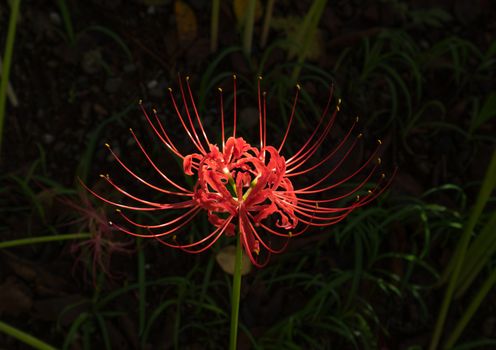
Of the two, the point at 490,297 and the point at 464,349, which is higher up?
the point at 490,297

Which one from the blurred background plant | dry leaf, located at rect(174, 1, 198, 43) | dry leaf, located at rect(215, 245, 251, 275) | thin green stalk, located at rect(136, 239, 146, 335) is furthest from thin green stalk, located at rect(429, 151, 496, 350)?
dry leaf, located at rect(174, 1, 198, 43)

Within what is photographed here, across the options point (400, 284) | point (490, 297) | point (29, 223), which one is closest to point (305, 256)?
point (400, 284)

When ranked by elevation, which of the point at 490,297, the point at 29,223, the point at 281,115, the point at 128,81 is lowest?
the point at 490,297

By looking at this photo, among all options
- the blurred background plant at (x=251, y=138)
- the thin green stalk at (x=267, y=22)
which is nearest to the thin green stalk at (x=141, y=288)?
the blurred background plant at (x=251, y=138)

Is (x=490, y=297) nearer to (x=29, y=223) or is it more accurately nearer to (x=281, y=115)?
(x=281, y=115)

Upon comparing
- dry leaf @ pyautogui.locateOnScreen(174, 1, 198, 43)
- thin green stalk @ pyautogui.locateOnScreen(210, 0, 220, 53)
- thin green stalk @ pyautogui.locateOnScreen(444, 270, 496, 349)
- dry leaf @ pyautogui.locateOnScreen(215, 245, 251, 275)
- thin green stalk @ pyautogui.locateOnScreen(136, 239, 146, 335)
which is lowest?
thin green stalk @ pyautogui.locateOnScreen(444, 270, 496, 349)

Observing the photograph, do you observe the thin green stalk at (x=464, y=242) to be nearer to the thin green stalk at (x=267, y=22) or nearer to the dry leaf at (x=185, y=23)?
the thin green stalk at (x=267, y=22)

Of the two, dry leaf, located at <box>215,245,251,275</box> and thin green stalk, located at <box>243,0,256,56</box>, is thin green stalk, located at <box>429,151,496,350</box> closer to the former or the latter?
dry leaf, located at <box>215,245,251,275</box>

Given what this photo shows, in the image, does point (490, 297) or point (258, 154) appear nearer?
point (258, 154)
